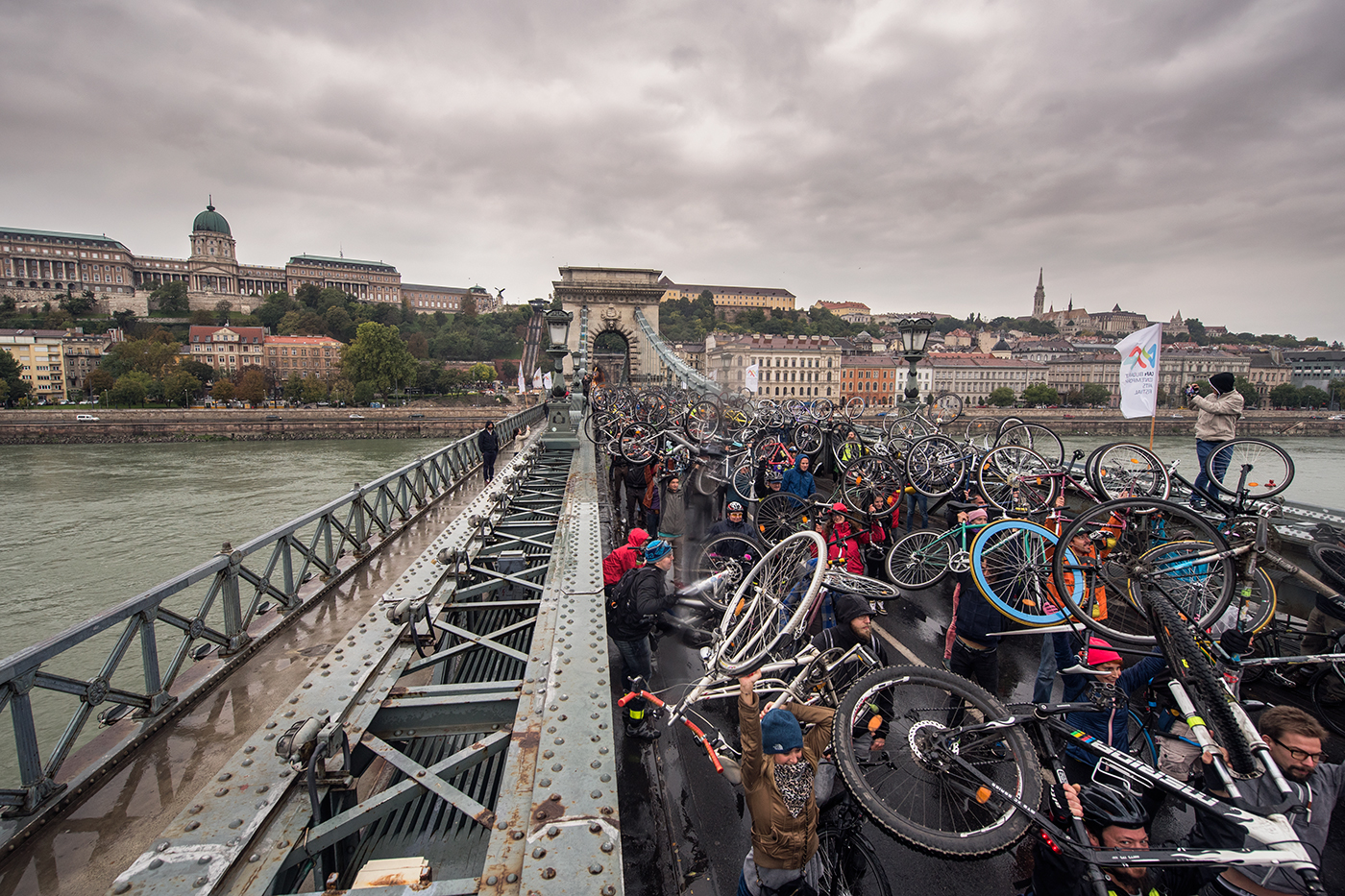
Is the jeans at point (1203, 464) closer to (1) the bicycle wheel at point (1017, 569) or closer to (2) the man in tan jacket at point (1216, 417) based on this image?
(2) the man in tan jacket at point (1216, 417)

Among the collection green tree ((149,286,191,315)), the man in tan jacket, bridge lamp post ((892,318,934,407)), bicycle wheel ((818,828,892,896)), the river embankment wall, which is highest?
green tree ((149,286,191,315))

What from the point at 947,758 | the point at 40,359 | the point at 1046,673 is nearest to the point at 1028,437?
the point at 1046,673

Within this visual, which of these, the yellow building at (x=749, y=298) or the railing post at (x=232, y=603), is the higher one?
the yellow building at (x=749, y=298)

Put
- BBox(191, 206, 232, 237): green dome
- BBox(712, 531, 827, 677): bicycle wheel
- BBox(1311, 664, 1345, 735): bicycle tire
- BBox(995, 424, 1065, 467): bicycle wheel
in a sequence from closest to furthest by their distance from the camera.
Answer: BBox(712, 531, 827, 677): bicycle wheel, BBox(1311, 664, 1345, 735): bicycle tire, BBox(995, 424, 1065, 467): bicycle wheel, BBox(191, 206, 232, 237): green dome

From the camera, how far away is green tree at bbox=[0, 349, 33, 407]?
60656 mm

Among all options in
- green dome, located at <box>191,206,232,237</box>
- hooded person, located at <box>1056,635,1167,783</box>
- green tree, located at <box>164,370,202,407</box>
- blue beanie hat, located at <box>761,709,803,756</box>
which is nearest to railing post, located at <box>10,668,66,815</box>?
blue beanie hat, located at <box>761,709,803,756</box>

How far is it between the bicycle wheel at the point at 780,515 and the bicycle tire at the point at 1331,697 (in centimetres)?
433

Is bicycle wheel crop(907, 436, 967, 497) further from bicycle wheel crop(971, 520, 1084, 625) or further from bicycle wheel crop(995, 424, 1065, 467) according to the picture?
bicycle wheel crop(971, 520, 1084, 625)

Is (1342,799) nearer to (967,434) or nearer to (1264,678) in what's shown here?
(1264,678)

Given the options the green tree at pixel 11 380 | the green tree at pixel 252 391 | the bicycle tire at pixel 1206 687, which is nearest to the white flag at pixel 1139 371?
the bicycle tire at pixel 1206 687

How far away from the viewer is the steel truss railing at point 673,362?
24552 mm

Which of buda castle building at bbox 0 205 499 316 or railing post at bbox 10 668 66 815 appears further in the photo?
Answer: buda castle building at bbox 0 205 499 316

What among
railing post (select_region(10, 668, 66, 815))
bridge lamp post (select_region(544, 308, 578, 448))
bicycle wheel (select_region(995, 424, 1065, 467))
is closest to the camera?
railing post (select_region(10, 668, 66, 815))

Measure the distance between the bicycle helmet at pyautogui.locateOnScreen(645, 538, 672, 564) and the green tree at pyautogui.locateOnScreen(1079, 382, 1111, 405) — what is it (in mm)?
92034
